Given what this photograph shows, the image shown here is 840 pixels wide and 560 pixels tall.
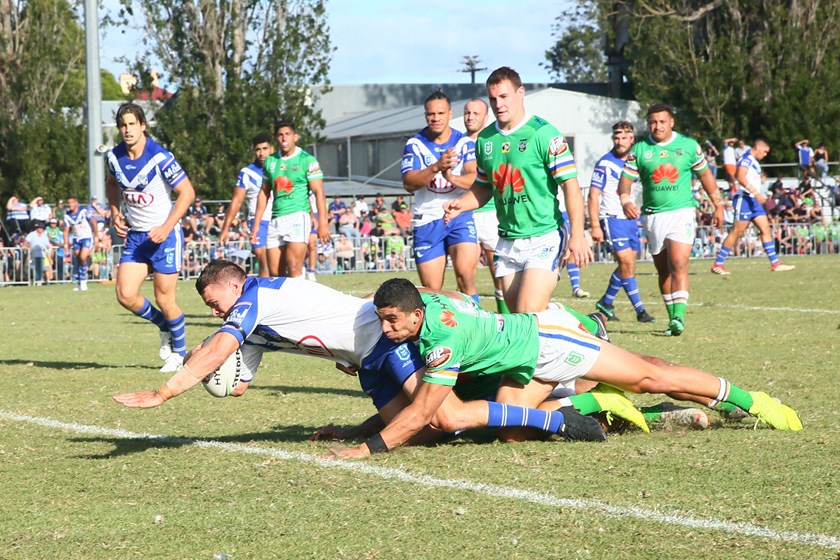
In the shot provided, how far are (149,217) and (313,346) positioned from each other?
470 cm

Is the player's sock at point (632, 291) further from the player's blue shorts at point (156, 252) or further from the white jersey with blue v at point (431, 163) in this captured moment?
the player's blue shorts at point (156, 252)

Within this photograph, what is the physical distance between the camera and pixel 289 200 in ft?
49.2

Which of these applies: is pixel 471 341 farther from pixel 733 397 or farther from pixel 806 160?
pixel 806 160

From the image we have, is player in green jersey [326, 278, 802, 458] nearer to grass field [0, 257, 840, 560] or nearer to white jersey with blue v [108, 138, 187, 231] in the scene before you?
grass field [0, 257, 840, 560]

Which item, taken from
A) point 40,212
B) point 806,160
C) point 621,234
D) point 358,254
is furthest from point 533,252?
point 806,160

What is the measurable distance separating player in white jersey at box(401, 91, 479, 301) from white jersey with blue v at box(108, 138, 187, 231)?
2105 millimetres

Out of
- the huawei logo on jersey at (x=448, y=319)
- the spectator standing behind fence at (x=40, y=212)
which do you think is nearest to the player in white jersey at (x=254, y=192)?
the huawei logo on jersey at (x=448, y=319)

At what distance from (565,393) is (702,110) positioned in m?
35.0

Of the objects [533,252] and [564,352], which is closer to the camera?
[564,352]

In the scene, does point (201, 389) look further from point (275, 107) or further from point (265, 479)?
point (275, 107)

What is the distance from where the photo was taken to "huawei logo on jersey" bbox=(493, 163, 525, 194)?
9.08m

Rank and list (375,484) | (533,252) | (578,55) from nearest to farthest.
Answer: (375,484)
(533,252)
(578,55)

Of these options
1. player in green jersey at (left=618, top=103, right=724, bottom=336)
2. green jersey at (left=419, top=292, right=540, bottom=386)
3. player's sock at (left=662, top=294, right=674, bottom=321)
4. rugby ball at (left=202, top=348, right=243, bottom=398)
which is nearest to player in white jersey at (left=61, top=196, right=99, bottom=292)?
player in green jersey at (left=618, top=103, right=724, bottom=336)

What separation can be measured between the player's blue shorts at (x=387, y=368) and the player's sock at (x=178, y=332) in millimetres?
4658
